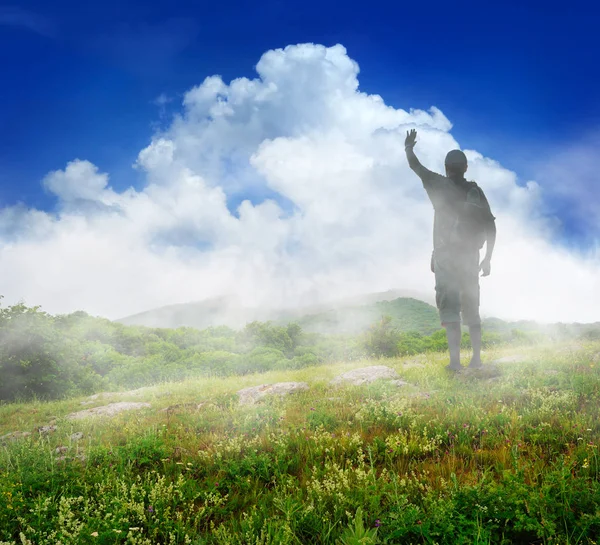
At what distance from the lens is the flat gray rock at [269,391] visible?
28.4ft

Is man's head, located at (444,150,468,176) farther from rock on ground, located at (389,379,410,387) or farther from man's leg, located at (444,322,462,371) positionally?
rock on ground, located at (389,379,410,387)

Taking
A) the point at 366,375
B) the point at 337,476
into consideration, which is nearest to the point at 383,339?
the point at 366,375

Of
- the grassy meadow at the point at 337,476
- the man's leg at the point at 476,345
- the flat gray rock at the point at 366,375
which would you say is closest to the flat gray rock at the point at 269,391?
the flat gray rock at the point at 366,375

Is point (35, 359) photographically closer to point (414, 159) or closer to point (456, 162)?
point (414, 159)

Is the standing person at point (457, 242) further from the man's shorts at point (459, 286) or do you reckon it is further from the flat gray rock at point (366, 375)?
the flat gray rock at point (366, 375)

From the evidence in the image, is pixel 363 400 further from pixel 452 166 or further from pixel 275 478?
pixel 452 166

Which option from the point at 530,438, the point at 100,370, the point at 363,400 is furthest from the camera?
the point at 100,370

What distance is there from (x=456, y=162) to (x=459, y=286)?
9.59 feet

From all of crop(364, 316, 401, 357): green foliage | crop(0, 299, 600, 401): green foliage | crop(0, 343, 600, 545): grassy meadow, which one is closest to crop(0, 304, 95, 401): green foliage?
crop(0, 299, 600, 401): green foliage

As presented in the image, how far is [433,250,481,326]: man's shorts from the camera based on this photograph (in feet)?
29.2

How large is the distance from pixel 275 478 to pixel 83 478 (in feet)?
6.74

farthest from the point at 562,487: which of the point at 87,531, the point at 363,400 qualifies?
the point at 363,400

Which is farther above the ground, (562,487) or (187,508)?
(562,487)

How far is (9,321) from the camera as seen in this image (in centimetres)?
2252
